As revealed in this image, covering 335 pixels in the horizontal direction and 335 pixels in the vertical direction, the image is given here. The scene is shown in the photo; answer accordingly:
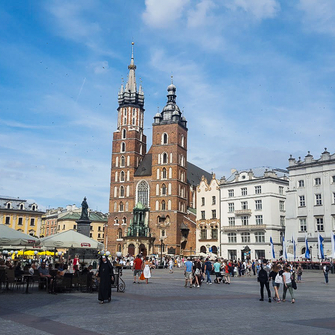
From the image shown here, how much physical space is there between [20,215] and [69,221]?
2520 centimetres

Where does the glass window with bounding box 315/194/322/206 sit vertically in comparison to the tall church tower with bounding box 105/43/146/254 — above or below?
below

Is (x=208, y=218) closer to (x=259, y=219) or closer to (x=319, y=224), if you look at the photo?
(x=259, y=219)

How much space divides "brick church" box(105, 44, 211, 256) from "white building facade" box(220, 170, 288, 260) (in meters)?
12.1

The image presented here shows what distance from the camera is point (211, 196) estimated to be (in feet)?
227

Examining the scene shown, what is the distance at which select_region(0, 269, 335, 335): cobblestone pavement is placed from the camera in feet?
31.2

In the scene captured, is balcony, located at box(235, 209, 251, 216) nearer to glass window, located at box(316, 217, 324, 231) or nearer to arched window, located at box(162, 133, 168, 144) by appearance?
glass window, located at box(316, 217, 324, 231)

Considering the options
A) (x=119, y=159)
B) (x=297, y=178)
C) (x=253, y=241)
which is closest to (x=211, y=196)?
(x=253, y=241)

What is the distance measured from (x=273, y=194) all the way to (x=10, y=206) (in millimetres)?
48974

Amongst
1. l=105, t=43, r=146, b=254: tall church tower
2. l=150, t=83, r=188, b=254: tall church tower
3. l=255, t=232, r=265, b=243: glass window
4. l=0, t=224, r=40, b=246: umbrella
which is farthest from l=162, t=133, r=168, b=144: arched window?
l=0, t=224, r=40, b=246: umbrella

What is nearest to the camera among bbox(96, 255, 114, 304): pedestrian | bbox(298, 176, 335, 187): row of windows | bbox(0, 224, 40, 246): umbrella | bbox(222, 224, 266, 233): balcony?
bbox(96, 255, 114, 304): pedestrian

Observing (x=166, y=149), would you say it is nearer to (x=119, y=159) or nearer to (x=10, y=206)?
(x=119, y=159)

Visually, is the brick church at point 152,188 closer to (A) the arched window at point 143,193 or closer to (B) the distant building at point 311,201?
Answer: (A) the arched window at point 143,193

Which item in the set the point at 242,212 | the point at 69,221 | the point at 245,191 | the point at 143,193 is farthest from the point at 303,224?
the point at 69,221

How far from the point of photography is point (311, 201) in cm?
5334
